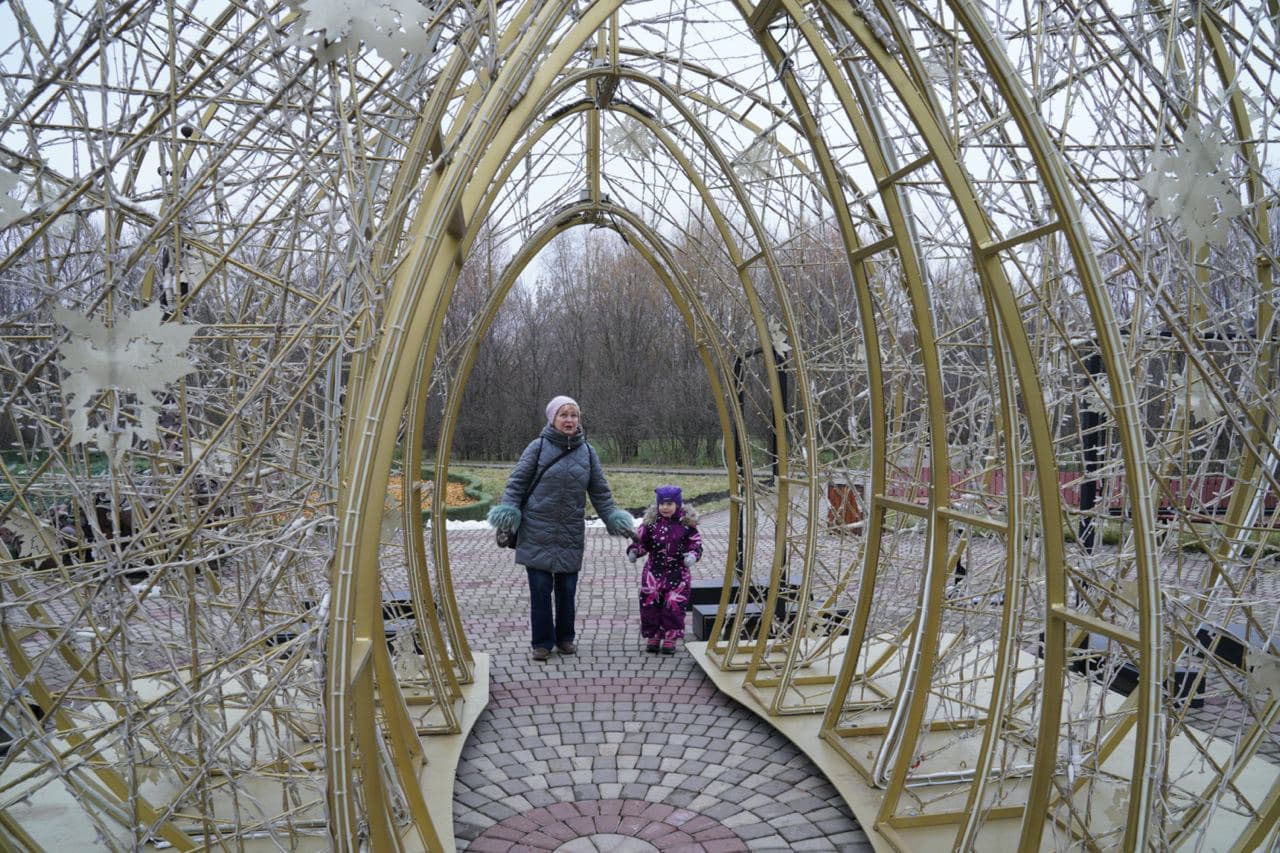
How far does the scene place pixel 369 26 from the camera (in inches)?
79.5

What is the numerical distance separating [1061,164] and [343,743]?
7.66 ft

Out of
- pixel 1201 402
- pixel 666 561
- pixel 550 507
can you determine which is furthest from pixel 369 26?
pixel 666 561

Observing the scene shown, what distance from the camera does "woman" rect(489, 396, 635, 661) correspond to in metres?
5.91

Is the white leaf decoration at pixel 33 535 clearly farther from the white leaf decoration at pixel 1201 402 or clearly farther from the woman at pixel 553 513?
the white leaf decoration at pixel 1201 402

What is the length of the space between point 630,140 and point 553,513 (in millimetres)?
2374

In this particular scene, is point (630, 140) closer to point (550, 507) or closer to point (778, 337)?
point (778, 337)

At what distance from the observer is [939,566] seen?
11.8 ft

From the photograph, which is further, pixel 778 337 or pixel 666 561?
pixel 666 561

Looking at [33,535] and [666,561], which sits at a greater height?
[33,535]

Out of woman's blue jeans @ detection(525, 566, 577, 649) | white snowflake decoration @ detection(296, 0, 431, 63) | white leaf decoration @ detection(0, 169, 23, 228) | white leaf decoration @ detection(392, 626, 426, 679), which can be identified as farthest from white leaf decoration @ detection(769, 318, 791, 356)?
white leaf decoration @ detection(0, 169, 23, 228)

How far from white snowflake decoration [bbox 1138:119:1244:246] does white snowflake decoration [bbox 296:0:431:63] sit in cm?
198

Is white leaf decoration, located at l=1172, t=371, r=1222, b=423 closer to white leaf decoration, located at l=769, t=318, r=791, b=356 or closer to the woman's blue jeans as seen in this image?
white leaf decoration, located at l=769, t=318, r=791, b=356

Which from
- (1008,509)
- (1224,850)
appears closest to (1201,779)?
(1224,850)

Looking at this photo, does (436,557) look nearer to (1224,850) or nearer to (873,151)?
(873,151)
